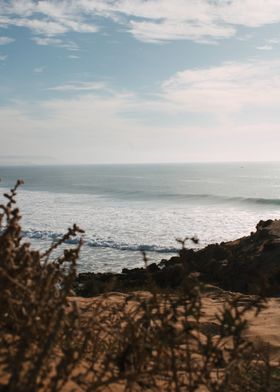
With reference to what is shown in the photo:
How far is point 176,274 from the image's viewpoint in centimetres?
1376

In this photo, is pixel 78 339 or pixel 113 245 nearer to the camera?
pixel 78 339

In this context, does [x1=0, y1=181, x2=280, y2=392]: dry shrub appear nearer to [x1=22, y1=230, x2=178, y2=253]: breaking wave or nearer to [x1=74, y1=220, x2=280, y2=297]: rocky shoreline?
[x1=74, y1=220, x2=280, y2=297]: rocky shoreline

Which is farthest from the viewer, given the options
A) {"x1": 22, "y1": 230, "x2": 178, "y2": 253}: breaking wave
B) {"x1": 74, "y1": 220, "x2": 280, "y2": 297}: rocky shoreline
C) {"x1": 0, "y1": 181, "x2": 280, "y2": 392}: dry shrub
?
{"x1": 22, "y1": 230, "x2": 178, "y2": 253}: breaking wave

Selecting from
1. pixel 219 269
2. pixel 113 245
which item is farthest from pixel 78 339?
pixel 113 245

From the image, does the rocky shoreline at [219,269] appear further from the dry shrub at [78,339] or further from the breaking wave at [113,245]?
the dry shrub at [78,339]

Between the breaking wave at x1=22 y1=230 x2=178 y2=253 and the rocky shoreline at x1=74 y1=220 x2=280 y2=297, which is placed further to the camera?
the breaking wave at x1=22 y1=230 x2=178 y2=253

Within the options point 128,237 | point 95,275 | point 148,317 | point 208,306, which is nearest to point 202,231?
point 128,237

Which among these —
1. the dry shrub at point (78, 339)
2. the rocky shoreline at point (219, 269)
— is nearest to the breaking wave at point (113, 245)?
the rocky shoreline at point (219, 269)

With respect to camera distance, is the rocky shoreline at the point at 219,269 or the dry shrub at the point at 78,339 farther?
the rocky shoreline at the point at 219,269

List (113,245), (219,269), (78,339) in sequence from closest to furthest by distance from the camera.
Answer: (78,339)
(219,269)
(113,245)

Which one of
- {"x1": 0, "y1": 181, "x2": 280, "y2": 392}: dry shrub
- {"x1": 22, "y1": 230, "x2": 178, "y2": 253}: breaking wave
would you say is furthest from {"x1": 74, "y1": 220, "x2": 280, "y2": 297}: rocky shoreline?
{"x1": 0, "y1": 181, "x2": 280, "y2": 392}: dry shrub

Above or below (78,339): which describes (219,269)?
below

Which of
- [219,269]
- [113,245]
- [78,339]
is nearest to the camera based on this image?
[78,339]

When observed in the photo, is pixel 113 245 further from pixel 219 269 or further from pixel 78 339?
pixel 78 339
